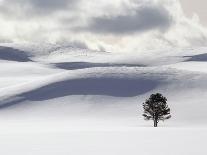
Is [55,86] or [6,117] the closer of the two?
[6,117]

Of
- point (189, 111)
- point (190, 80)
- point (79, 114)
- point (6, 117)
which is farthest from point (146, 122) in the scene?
point (190, 80)

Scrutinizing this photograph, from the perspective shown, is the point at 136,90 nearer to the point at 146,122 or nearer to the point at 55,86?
the point at 55,86

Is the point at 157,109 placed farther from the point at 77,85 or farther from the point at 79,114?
the point at 77,85

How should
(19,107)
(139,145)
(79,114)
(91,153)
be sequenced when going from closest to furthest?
(91,153) < (139,145) < (79,114) < (19,107)

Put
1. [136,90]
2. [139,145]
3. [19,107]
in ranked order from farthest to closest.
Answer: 1. [136,90]
2. [19,107]
3. [139,145]

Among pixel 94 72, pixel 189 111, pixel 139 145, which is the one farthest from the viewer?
pixel 94 72

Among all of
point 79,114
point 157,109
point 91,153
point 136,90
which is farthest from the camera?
point 136,90

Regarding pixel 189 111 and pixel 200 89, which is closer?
pixel 189 111

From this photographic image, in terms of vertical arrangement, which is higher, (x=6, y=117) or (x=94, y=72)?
(x=94, y=72)

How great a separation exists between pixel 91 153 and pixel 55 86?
138 m

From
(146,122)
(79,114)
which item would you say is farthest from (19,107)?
(146,122)

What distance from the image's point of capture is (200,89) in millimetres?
154875

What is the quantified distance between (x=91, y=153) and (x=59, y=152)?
97.2 inches

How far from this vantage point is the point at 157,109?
10244 cm
